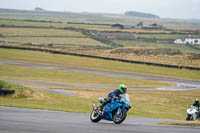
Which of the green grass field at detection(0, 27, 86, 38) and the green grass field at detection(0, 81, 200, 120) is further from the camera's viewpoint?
the green grass field at detection(0, 27, 86, 38)

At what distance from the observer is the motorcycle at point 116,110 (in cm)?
1565

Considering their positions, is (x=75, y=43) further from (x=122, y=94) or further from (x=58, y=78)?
(x=122, y=94)

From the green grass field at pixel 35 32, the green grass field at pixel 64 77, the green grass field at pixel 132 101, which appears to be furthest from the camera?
the green grass field at pixel 35 32

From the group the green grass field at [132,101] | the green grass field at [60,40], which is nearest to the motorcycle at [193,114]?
the green grass field at [132,101]

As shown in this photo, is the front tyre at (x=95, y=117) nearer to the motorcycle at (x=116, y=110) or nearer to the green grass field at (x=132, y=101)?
the motorcycle at (x=116, y=110)

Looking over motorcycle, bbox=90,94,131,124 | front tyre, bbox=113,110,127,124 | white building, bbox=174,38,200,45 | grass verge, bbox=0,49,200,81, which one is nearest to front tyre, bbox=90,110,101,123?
motorcycle, bbox=90,94,131,124

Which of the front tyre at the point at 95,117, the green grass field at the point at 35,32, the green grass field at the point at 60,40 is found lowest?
the green grass field at the point at 60,40

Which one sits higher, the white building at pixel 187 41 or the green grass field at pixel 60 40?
the green grass field at pixel 60 40

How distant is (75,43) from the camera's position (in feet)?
401

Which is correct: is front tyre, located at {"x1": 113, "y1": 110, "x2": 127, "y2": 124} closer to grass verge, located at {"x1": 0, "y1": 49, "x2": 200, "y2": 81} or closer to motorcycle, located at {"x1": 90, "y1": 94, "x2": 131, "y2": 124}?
motorcycle, located at {"x1": 90, "y1": 94, "x2": 131, "y2": 124}

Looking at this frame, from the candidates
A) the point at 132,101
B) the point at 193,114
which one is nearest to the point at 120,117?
the point at 193,114

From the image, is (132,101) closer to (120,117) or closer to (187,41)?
(120,117)

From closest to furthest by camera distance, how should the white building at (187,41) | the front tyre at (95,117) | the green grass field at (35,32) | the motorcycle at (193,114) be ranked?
the front tyre at (95,117), the motorcycle at (193,114), the green grass field at (35,32), the white building at (187,41)

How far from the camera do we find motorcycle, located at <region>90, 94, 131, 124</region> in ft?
51.3
